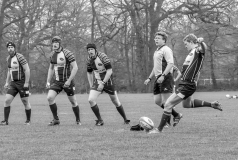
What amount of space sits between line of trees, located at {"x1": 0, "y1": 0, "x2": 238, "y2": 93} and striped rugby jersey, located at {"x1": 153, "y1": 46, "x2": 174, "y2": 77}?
26.7 metres

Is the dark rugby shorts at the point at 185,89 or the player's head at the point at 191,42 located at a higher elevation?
the player's head at the point at 191,42

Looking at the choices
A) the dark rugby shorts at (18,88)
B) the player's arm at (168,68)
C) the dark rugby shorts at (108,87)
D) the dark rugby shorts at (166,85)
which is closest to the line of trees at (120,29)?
the dark rugby shorts at (18,88)

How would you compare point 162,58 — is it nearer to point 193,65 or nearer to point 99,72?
point 193,65

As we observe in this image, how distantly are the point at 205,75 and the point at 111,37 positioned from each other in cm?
1071

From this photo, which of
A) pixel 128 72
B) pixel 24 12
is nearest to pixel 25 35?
pixel 24 12

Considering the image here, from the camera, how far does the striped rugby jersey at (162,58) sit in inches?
355

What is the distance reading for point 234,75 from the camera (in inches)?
1693

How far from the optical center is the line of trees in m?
36.3

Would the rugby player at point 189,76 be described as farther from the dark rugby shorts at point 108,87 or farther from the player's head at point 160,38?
the dark rugby shorts at point 108,87

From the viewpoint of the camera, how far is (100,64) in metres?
9.84

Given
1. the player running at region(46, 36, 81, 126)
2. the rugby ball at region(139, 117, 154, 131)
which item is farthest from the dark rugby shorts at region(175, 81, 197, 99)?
the player running at region(46, 36, 81, 126)

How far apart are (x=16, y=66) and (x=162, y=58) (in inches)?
132

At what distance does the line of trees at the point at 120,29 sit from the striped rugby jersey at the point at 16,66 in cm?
2601

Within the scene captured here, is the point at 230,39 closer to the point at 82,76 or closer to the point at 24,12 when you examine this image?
the point at 82,76
